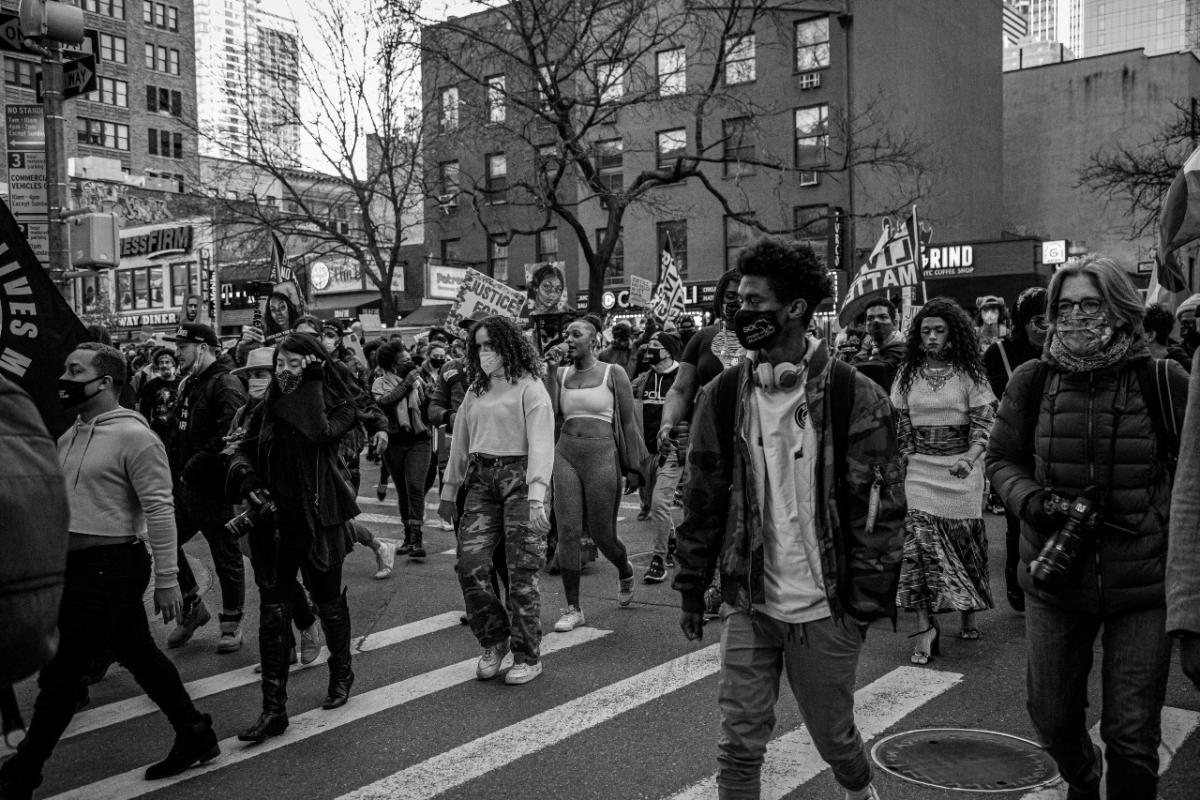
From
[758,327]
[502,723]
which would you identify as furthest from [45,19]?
[758,327]

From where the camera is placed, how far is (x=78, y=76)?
998 cm

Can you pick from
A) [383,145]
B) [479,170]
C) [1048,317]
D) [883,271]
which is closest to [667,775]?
[1048,317]

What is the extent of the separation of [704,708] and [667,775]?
892 mm

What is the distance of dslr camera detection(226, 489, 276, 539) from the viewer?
18.1 ft

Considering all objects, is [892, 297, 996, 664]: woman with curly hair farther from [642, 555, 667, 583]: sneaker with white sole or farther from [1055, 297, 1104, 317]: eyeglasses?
[1055, 297, 1104, 317]: eyeglasses

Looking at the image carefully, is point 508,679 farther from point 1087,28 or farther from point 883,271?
point 1087,28

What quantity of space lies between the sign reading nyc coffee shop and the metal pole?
155 feet

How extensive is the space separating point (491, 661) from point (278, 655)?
4.25 ft

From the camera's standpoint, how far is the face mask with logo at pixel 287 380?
18.5 ft

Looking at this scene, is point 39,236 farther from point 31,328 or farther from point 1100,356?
point 1100,356

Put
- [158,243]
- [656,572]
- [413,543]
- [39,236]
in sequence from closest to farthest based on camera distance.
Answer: [656,572], [413,543], [39,236], [158,243]

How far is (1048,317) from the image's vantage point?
385 centimetres

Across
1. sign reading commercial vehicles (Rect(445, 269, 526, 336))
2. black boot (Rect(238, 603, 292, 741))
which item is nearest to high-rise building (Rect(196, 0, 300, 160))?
sign reading commercial vehicles (Rect(445, 269, 526, 336))

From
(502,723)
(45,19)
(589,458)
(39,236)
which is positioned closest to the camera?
(502,723)
